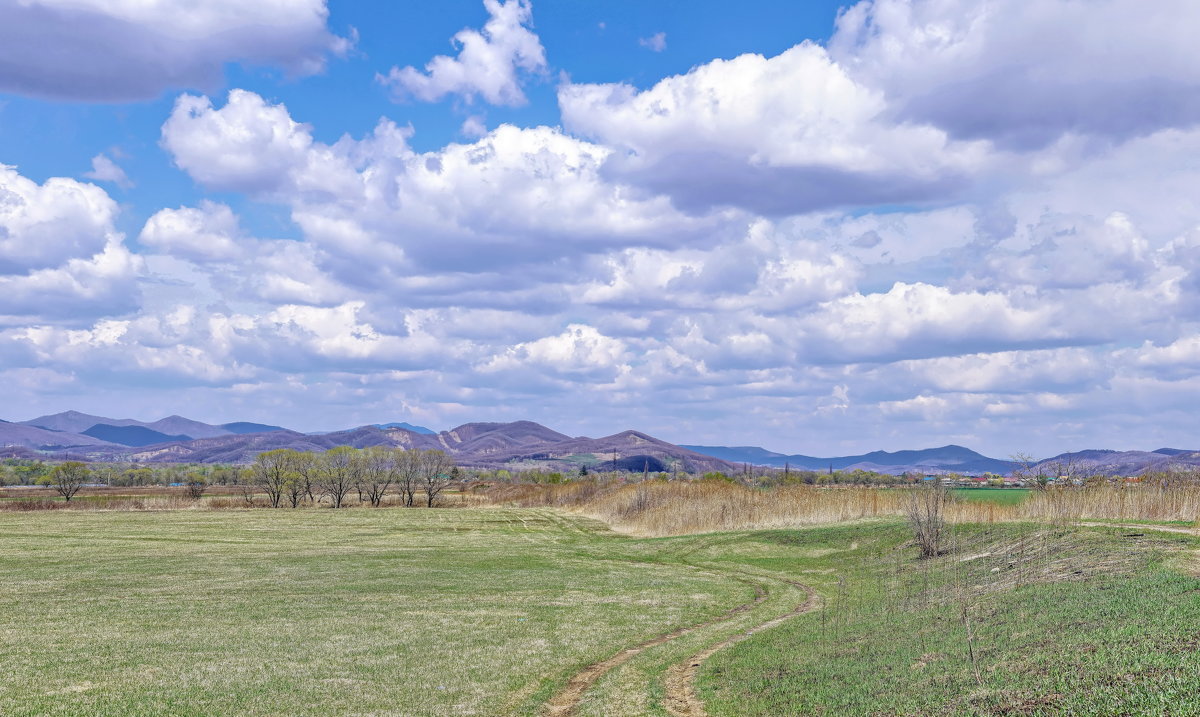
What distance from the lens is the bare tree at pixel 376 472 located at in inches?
4584

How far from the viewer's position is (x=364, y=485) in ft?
393

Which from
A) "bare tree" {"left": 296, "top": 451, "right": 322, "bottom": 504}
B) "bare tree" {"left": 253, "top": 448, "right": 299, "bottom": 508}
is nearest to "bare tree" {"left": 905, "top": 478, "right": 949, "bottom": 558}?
"bare tree" {"left": 253, "top": 448, "right": 299, "bottom": 508}

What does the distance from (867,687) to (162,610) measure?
20.6 metres

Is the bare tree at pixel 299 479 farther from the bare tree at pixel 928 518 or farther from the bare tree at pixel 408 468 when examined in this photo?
the bare tree at pixel 928 518

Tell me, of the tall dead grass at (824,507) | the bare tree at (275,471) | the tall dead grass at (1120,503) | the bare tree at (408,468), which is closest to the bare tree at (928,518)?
the tall dead grass at (824,507)

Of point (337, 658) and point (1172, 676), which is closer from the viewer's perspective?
point (1172, 676)

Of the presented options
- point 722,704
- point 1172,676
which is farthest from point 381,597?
point 1172,676

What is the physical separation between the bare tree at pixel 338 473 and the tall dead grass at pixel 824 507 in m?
38.5

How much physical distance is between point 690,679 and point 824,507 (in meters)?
36.0

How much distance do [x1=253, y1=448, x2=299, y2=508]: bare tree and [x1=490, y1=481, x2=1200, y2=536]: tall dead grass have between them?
4375 cm

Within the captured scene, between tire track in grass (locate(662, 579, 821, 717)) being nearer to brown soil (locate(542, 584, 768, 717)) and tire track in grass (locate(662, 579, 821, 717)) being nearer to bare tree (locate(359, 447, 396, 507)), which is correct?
brown soil (locate(542, 584, 768, 717))

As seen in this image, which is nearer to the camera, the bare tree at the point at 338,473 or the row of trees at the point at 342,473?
the row of trees at the point at 342,473

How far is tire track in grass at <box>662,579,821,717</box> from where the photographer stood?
15.1 meters

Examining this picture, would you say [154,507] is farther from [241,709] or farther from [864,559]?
[241,709]
